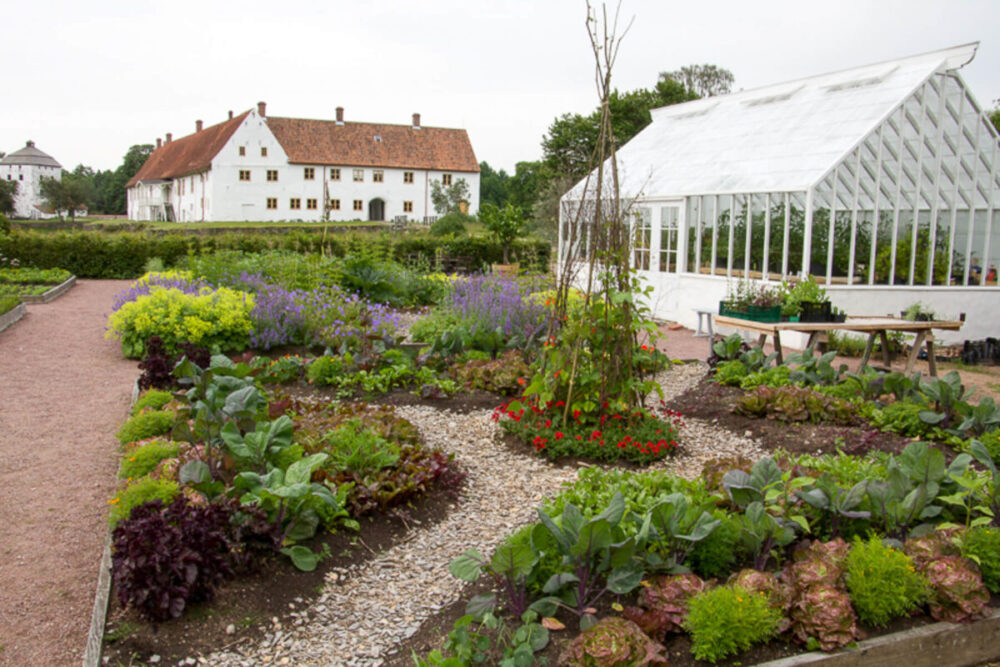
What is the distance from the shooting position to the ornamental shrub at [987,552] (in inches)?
126

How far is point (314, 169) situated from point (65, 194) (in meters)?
23.5

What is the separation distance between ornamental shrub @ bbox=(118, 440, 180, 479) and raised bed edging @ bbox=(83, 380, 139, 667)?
745 mm

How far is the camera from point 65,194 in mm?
55281

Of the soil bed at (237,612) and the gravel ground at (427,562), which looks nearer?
the soil bed at (237,612)

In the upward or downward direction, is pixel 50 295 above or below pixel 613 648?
above

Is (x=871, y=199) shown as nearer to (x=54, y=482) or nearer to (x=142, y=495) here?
(x=142, y=495)

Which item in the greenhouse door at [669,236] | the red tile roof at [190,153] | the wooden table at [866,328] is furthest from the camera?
the red tile roof at [190,153]

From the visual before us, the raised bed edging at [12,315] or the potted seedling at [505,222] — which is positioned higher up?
the potted seedling at [505,222]

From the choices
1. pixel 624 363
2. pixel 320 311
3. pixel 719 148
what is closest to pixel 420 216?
pixel 719 148

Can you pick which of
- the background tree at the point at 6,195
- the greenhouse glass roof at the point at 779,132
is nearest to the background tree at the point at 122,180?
the background tree at the point at 6,195

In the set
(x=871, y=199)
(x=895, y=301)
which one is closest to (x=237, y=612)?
(x=895, y=301)

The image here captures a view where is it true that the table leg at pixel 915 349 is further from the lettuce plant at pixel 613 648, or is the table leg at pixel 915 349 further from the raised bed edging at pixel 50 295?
the raised bed edging at pixel 50 295

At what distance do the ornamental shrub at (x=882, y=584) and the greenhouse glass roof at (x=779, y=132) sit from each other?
5.95m

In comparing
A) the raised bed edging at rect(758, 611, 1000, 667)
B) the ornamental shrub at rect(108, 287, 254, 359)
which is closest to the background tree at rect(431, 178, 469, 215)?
the ornamental shrub at rect(108, 287, 254, 359)
